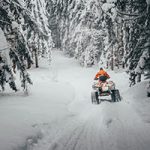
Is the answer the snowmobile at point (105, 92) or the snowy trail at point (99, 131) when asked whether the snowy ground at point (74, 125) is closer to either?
the snowy trail at point (99, 131)

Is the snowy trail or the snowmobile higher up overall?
the snowy trail

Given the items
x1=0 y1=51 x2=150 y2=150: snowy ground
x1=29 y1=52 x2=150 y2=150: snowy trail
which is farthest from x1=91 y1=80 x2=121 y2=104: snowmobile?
x1=29 y1=52 x2=150 y2=150: snowy trail

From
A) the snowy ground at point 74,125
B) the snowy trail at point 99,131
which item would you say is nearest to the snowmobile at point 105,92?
the snowy ground at point 74,125

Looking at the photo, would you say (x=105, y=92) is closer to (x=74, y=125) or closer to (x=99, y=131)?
(x=74, y=125)

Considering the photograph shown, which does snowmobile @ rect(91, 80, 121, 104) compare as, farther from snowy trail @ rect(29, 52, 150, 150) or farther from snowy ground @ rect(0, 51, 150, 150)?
snowy trail @ rect(29, 52, 150, 150)

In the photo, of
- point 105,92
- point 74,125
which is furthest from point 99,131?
point 105,92

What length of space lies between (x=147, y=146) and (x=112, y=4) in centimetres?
580

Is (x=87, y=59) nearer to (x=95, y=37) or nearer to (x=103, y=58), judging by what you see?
(x=95, y=37)

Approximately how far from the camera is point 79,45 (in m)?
30.6

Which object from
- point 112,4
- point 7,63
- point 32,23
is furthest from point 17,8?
point 112,4

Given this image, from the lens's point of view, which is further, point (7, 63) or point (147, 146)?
point (7, 63)

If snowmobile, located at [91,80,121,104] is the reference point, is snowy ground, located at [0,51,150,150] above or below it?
above

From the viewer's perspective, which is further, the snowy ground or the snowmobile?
the snowmobile

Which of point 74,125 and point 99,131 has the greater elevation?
point 99,131
